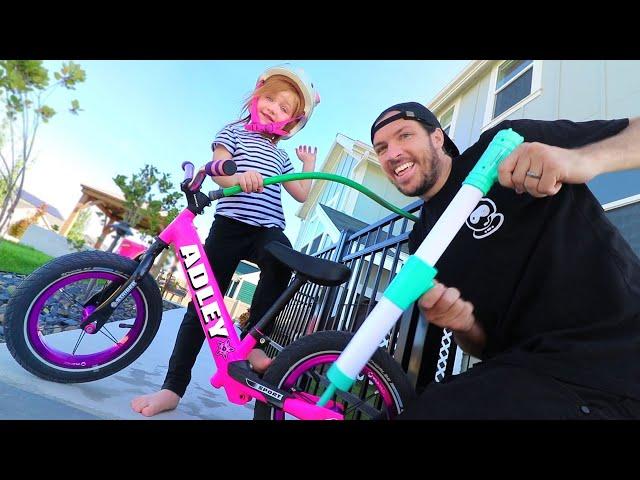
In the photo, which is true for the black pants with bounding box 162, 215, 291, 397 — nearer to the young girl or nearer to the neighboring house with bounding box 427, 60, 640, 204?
the young girl

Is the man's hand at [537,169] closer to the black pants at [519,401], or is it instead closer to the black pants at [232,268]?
the black pants at [519,401]

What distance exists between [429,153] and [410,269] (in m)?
1.13

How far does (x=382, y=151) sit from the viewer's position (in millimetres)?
1612

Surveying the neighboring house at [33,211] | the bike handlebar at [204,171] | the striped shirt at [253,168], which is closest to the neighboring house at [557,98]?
the striped shirt at [253,168]

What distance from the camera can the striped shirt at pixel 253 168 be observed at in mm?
1869

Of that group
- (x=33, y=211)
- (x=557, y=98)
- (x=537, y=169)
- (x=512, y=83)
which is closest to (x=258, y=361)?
(x=537, y=169)

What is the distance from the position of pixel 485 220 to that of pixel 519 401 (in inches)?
24.0

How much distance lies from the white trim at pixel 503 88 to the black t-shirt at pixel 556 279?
556 centimetres

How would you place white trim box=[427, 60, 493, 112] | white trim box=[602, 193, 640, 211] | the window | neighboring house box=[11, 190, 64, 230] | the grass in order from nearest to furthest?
1. white trim box=[602, 193, 640, 211]
2. the window
3. the grass
4. white trim box=[427, 60, 493, 112]
5. neighboring house box=[11, 190, 64, 230]

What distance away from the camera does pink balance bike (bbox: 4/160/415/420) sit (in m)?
1.20

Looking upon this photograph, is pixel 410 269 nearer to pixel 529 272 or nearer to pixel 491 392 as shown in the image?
pixel 491 392

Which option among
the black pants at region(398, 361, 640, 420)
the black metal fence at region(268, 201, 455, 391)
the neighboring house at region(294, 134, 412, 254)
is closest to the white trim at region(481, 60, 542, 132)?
the neighboring house at region(294, 134, 412, 254)
